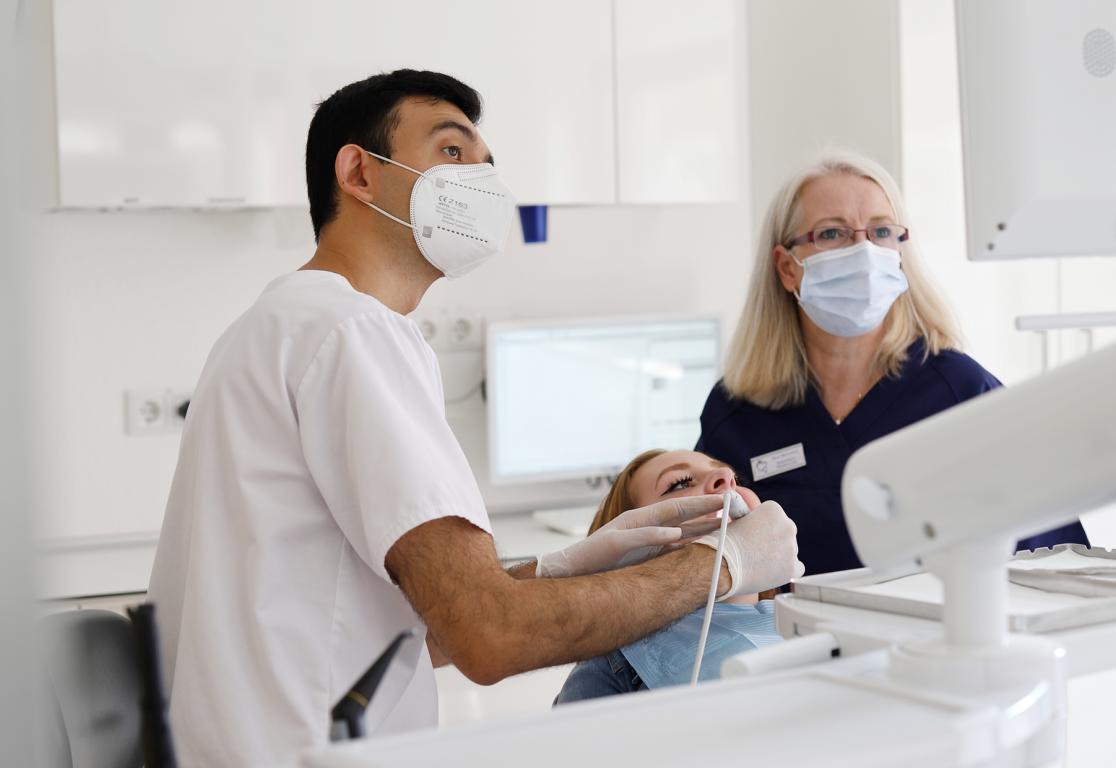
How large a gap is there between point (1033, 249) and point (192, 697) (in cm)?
98

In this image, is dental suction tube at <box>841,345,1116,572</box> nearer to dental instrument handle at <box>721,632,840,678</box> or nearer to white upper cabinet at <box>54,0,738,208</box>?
dental instrument handle at <box>721,632,840,678</box>

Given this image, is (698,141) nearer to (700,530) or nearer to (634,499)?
(634,499)

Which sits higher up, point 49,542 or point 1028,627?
point 49,542

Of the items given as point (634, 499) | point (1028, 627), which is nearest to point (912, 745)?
point (1028, 627)

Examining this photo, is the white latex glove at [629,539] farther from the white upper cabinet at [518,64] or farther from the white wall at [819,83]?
the white wall at [819,83]

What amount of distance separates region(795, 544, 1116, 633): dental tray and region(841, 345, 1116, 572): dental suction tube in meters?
0.21

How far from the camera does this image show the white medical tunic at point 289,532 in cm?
117

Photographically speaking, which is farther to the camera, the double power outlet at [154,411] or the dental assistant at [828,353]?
the double power outlet at [154,411]

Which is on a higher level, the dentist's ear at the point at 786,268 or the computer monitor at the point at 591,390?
the dentist's ear at the point at 786,268

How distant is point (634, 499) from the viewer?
6.30 ft

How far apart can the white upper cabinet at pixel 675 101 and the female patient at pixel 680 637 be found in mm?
1411

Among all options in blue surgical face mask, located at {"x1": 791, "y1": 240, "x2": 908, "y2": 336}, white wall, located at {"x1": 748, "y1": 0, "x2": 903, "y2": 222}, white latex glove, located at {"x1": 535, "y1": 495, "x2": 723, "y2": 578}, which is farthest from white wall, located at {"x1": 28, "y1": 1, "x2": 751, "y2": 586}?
white latex glove, located at {"x1": 535, "y1": 495, "x2": 723, "y2": 578}

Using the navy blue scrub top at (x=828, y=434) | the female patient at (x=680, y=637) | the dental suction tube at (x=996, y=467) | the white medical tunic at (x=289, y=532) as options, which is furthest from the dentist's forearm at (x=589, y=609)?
the navy blue scrub top at (x=828, y=434)

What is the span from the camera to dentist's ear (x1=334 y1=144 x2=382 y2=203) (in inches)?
60.9
